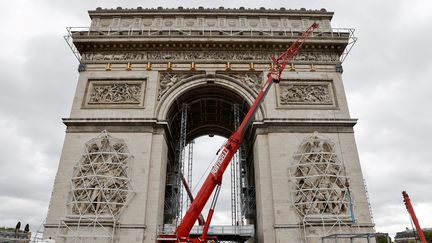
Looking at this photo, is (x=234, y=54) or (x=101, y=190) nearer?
(x=101, y=190)

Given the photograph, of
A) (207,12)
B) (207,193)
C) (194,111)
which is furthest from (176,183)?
(207,12)

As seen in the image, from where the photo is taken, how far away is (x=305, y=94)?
19328 mm

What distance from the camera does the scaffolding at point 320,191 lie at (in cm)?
1549

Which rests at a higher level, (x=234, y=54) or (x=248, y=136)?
(x=234, y=54)

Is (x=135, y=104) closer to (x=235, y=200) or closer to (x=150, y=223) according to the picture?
(x=150, y=223)

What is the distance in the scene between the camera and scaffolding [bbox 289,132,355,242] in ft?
50.8

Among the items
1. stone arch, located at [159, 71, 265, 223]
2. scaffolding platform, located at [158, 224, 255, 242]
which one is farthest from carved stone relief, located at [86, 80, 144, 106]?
scaffolding platform, located at [158, 224, 255, 242]

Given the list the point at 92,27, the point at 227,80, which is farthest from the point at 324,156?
the point at 92,27

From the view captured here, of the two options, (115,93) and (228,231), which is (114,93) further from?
(228,231)

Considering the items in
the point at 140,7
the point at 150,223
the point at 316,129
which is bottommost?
the point at 150,223

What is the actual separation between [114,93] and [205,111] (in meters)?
7.68

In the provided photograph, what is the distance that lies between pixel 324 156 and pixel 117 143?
11621 millimetres

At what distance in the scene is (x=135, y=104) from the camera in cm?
1891

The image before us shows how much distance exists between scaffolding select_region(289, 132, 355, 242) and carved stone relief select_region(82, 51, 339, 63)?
6207mm
